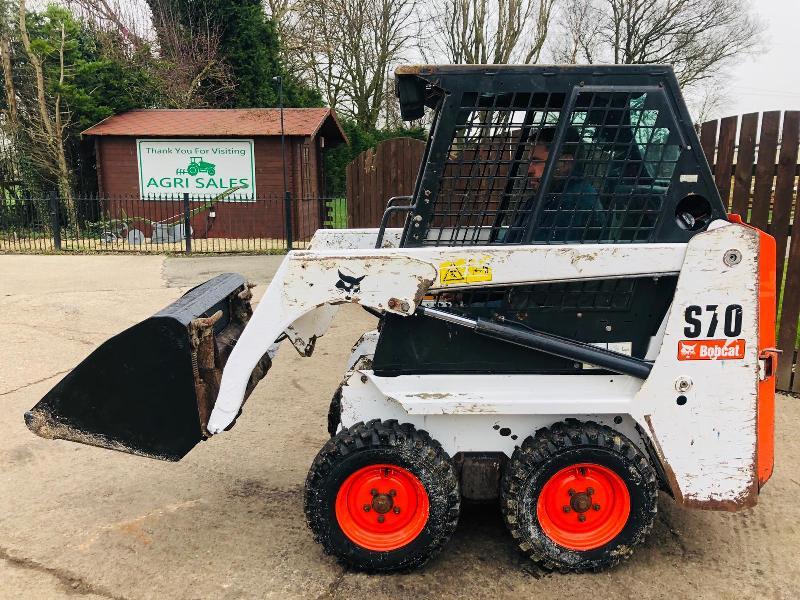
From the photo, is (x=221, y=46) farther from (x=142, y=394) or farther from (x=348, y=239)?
(x=142, y=394)

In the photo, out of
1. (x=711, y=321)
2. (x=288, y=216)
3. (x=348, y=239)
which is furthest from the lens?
(x=288, y=216)

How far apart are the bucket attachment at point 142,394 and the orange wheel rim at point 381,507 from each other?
0.72 m

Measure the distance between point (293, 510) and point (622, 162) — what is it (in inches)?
91.8

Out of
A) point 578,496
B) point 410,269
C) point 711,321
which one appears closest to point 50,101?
point 410,269

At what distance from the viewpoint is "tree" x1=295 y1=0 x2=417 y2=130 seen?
26.8 m

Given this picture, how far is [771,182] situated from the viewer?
15.3ft

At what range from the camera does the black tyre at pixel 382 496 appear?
273 cm

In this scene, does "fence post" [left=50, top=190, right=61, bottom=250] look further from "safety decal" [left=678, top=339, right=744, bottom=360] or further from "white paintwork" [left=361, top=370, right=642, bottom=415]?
"safety decal" [left=678, top=339, right=744, bottom=360]

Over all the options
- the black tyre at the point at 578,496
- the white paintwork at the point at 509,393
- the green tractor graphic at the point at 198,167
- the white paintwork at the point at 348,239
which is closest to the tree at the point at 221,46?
the green tractor graphic at the point at 198,167

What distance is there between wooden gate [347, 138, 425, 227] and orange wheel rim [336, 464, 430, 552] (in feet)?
20.4

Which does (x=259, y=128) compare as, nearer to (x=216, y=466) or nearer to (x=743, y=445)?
(x=216, y=466)

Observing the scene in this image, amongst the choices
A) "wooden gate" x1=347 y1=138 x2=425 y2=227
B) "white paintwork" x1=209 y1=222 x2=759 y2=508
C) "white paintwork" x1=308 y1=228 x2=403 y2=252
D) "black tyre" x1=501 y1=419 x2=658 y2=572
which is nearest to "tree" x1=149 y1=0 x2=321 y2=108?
"wooden gate" x1=347 y1=138 x2=425 y2=227

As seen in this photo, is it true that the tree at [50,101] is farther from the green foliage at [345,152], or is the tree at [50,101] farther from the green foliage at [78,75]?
the green foliage at [345,152]

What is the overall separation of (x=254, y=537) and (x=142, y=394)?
2.91ft
